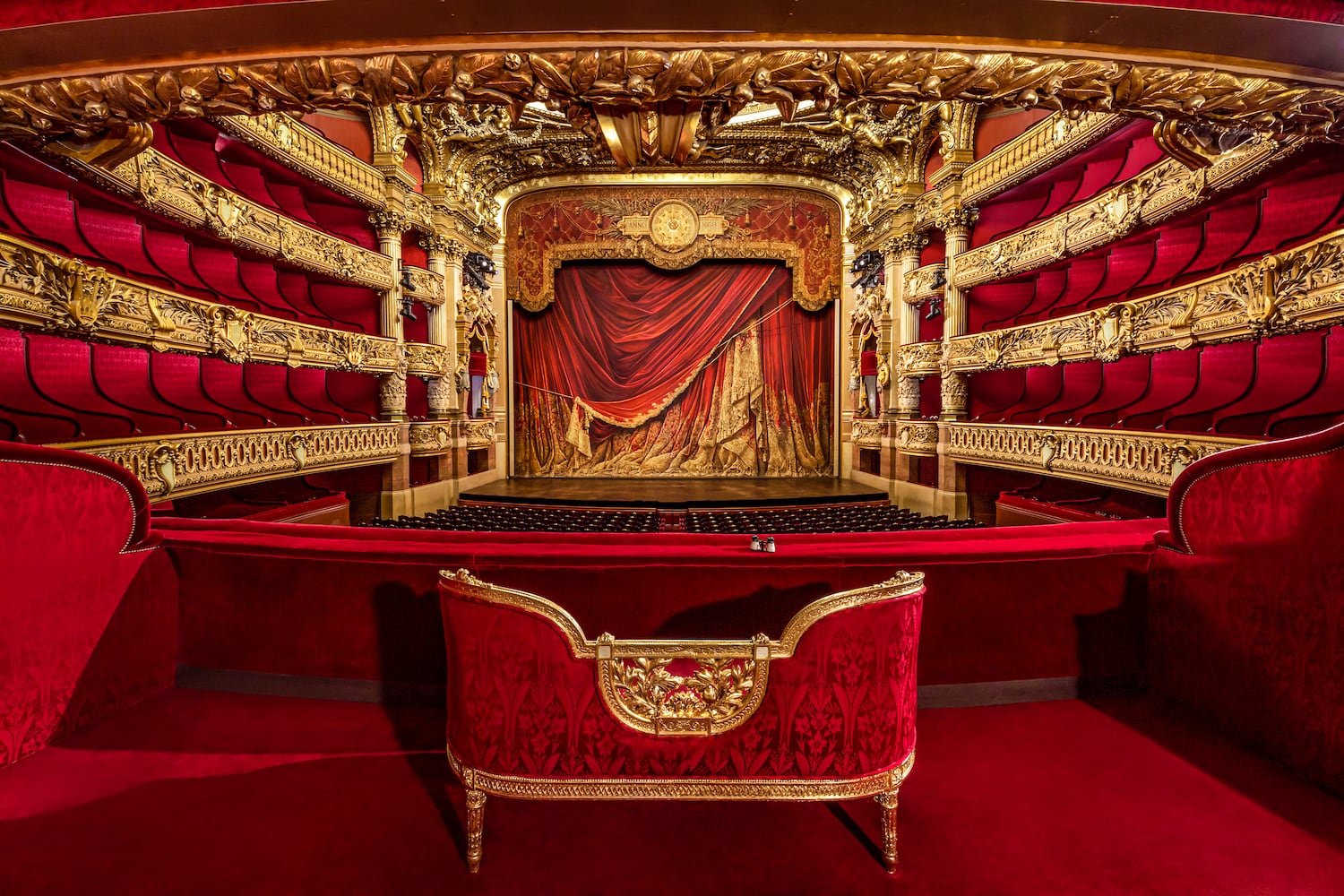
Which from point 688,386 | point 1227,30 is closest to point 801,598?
point 1227,30

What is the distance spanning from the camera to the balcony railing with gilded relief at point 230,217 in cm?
439

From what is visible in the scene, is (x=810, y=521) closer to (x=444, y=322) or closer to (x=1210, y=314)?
(x=1210, y=314)

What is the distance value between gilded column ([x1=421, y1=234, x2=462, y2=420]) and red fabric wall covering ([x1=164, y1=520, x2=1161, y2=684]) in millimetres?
6612

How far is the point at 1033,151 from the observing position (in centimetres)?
638

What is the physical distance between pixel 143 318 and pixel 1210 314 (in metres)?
8.09

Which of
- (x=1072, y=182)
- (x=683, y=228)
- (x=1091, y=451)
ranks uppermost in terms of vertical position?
(x=683, y=228)

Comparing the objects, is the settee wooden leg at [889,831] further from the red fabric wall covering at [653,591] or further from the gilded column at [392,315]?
the gilded column at [392,315]

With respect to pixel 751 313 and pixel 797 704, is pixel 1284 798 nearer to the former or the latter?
pixel 797 704

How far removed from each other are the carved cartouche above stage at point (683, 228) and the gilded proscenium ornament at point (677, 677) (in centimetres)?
964

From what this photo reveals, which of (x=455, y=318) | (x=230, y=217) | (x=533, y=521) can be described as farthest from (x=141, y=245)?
(x=533, y=521)

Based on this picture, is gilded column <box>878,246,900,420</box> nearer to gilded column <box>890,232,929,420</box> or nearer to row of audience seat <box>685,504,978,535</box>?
gilded column <box>890,232,929,420</box>

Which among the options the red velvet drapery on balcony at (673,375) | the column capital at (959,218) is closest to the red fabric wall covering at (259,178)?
the red velvet drapery on balcony at (673,375)

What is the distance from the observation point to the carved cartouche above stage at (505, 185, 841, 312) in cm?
1016

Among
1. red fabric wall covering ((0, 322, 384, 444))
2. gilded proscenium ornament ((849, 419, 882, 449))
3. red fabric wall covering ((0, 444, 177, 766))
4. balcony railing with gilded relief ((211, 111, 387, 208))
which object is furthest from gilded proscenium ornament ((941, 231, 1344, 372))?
balcony railing with gilded relief ((211, 111, 387, 208))
